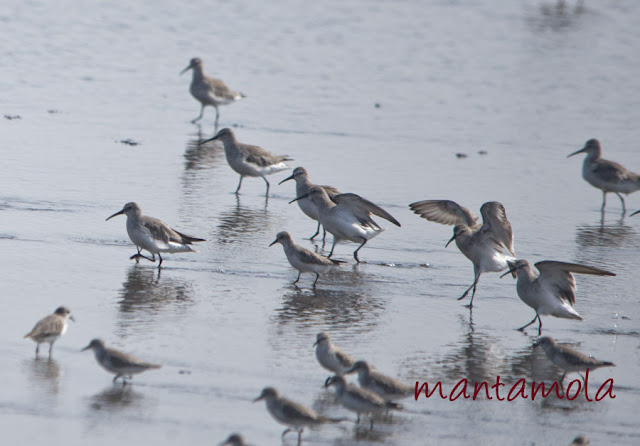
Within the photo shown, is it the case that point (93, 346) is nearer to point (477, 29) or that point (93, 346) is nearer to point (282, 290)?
point (282, 290)

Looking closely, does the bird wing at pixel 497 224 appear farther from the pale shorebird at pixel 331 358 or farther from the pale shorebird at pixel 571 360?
the pale shorebird at pixel 331 358

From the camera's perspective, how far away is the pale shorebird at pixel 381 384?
771 cm

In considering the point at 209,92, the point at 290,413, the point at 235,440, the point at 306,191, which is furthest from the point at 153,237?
the point at 209,92

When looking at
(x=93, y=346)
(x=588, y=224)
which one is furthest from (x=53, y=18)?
(x=93, y=346)

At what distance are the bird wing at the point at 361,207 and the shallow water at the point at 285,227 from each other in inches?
17.1

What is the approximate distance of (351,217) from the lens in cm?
1248

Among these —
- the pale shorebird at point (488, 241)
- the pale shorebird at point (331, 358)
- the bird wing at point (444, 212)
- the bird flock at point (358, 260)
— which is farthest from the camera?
the bird wing at point (444, 212)

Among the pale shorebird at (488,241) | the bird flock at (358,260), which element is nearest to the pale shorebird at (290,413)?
the bird flock at (358,260)

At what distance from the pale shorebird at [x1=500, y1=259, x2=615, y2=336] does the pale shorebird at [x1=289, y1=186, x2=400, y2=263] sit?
8.16ft

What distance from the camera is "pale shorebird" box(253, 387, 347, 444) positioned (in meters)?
7.07

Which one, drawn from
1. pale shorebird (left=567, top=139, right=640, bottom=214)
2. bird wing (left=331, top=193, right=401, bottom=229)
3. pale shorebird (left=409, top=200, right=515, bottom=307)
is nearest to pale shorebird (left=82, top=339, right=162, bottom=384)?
pale shorebird (left=409, top=200, right=515, bottom=307)

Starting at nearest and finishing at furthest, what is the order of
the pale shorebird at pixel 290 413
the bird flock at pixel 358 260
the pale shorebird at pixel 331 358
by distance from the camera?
the pale shorebird at pixel 290 413, the bird flock at pixel 358 260, the pale shorebird at pixel 331 358

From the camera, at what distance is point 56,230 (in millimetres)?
12211

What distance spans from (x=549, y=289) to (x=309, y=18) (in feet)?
89.1
